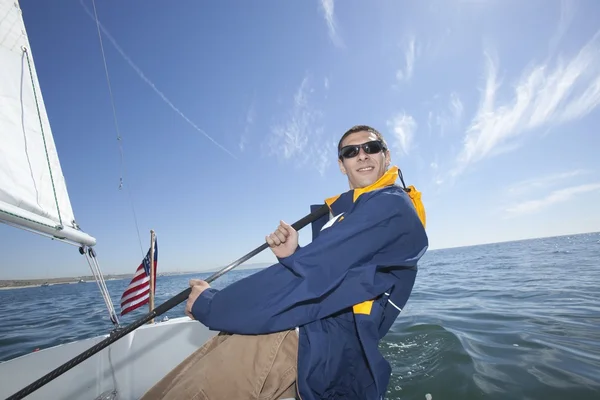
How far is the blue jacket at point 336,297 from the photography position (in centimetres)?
150

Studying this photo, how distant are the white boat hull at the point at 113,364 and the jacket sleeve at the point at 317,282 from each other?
350 centimetres

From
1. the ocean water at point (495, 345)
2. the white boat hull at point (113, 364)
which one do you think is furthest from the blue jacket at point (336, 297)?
the white boat hull at point (113, 364)

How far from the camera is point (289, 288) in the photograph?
4.96 ft

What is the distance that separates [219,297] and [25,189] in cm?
415

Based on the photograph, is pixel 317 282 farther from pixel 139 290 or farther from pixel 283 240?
pixel 139 290

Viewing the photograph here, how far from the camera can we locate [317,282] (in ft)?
4.82

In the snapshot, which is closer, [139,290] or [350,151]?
[350,151]

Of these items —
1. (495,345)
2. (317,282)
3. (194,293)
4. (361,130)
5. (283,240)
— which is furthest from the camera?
(495,345)

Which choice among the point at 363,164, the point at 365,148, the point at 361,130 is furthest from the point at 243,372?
the point at 361,130

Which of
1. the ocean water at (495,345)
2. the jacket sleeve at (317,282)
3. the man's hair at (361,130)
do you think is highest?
the man's hair at (361,130)

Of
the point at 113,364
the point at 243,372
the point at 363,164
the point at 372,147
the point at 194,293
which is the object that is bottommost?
the point at 113,364

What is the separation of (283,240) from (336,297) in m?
0.86

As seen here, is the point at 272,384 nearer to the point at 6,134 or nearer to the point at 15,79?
the point at 6,134

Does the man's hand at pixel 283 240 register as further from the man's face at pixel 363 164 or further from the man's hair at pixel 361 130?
the man's hair at pixel 361 130
